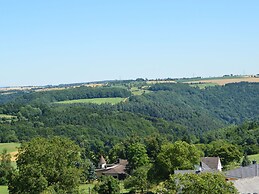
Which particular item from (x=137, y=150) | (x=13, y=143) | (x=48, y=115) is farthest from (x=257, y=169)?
(x=48, y=115)

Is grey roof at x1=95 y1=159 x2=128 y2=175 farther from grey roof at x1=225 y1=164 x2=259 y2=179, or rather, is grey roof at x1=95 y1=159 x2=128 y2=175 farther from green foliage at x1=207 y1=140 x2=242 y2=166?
grey roof at x1=225 y1=164 x2=259 y2=179

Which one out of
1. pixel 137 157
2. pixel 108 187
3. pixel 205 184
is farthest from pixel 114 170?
pixel 205 184

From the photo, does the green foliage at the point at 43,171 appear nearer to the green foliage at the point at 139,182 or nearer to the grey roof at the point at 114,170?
the green foliage at the point at 139,182

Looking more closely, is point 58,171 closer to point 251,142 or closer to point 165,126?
point 251,142

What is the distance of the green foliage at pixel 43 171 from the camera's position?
142 ft

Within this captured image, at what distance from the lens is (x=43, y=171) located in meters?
45.0

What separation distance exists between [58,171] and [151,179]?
1964 cm

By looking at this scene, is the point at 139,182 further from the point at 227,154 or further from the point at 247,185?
the point at 227,154

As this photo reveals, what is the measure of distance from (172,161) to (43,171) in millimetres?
21681

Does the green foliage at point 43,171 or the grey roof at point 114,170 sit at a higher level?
the green foliage at point 43,171

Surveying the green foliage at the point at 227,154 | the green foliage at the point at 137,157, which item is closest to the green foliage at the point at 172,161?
the green foliage at the point at 227,154

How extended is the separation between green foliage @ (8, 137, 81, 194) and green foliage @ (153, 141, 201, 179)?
53.8ft

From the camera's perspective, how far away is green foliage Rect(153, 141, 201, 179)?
6041 centimetres

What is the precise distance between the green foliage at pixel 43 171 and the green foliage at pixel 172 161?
A: 53.8 feet
